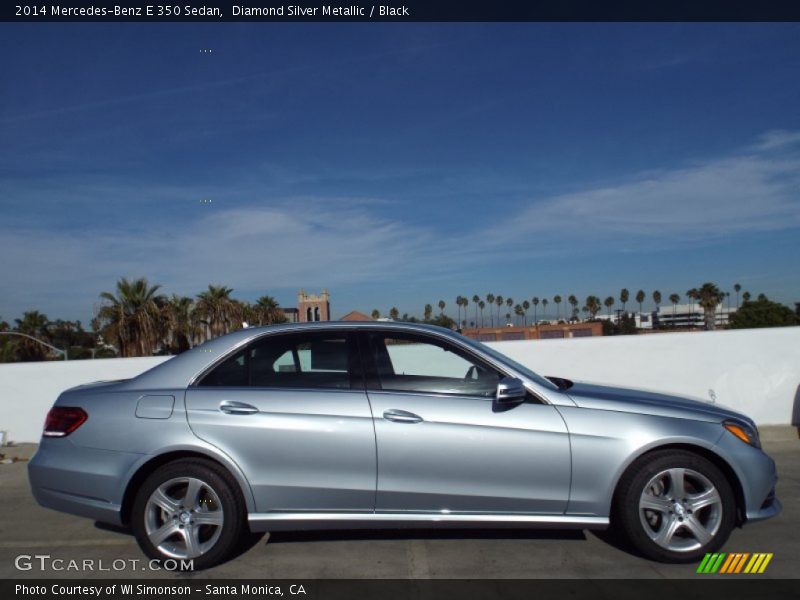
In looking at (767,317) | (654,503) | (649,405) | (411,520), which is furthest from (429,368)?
(767,317)

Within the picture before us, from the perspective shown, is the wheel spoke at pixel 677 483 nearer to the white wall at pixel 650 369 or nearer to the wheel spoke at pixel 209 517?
the wheel spoke at pixel 209 517

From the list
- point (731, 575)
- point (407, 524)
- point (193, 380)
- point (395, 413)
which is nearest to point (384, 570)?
point (407, 524)

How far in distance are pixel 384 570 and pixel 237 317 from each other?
3261cm

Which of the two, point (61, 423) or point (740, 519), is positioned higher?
point (61, 423)

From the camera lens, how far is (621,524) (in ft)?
13.8

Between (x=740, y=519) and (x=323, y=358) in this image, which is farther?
(x=323, y=358)

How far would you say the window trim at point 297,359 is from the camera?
437cm

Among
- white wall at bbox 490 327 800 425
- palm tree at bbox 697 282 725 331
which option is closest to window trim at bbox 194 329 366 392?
white wall at bbox 490 327 800 425

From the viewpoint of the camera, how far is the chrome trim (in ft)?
13.7

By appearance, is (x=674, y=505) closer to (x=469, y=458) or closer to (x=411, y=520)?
(x=469, y=458)

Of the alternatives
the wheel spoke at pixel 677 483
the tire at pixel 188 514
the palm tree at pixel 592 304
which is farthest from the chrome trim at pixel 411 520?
the palm tree at pixel 592 304

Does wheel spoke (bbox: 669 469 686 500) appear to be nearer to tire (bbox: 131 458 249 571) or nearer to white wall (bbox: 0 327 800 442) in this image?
tire (bbox: 131 458 249 571)

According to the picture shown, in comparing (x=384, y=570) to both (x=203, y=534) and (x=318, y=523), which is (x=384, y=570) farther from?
(x=203, y=534)

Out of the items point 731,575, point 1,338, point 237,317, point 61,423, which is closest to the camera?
point 731,575
